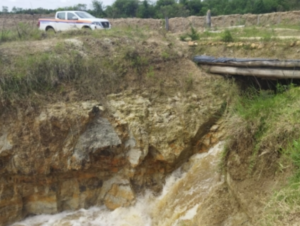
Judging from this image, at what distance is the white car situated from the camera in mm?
11708

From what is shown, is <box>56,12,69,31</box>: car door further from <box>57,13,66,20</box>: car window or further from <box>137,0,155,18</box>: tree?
<box>137,0,155,18</box>: tree

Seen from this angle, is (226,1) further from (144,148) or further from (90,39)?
(144,148)

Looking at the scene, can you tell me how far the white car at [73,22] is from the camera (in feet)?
38.4

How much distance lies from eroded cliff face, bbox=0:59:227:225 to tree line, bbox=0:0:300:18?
15.2 metres

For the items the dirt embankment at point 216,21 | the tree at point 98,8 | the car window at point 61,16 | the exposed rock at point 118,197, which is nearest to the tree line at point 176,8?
the tree at point 98,8

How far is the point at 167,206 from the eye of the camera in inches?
236

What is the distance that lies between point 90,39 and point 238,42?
3.59 metres

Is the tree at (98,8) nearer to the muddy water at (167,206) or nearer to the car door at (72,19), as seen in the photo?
the car door at (72,19)

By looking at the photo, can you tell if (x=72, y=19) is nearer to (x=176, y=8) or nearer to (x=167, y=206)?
(x=167, y=206)

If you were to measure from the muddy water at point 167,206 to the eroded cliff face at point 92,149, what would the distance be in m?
0.16

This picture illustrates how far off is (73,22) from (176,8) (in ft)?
39.3

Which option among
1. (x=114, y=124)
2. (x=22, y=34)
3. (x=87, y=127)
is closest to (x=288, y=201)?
(x=114, y=124)

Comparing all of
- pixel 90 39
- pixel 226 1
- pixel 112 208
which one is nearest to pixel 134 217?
pixel 112 208

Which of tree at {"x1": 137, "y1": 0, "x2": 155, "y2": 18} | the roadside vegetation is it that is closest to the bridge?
the roadside vegetation
